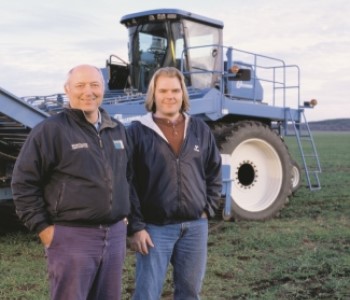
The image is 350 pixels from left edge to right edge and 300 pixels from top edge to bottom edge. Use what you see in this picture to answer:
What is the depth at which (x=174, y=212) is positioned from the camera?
3.30 metres

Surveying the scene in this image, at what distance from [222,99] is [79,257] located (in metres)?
5.52

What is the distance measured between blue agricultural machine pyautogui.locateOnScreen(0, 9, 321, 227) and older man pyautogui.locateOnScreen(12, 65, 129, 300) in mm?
4253

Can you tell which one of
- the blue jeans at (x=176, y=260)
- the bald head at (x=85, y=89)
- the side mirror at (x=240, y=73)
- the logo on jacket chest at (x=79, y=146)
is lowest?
the blue jeans at (x=176, y=260)

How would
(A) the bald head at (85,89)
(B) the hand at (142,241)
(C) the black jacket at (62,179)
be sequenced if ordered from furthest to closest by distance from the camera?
(B) the hand at (142,241)
(A) the bald head at (85,89)
(C) the black jacket at (62,179)

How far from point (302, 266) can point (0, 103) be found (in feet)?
10.3

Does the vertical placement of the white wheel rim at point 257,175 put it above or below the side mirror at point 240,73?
below

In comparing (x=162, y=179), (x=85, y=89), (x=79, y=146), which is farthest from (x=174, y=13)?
(x=79, y=146)

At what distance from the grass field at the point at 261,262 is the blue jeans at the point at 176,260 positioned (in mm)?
1390

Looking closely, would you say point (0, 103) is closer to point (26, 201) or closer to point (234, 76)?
point (26, 201)

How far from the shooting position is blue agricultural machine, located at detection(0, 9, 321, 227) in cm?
798

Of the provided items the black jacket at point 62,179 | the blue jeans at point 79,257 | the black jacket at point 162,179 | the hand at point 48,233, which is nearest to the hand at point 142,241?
the black jacket at point 162,179

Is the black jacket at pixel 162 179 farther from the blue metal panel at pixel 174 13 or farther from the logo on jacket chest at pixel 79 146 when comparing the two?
the blue metal panel at pixel 174 13

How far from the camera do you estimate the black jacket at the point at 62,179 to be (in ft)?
9.48

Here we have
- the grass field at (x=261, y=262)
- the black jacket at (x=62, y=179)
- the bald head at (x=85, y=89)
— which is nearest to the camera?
the black jacket at (x=62, y=179)
